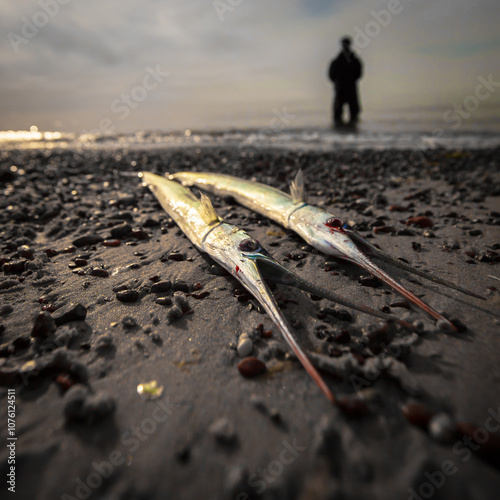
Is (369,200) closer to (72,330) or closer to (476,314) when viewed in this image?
(476,314)

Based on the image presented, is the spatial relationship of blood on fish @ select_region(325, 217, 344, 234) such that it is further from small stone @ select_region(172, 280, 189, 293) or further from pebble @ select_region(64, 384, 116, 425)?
pebble @ select_region(64, 384, 116, 425)

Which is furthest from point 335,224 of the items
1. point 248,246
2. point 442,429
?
point 442,429

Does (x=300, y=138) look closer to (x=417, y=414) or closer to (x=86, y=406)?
(x=417, y=414)

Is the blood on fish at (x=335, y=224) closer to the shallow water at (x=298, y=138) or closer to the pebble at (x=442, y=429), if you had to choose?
the pebble at (x=442, y=429)

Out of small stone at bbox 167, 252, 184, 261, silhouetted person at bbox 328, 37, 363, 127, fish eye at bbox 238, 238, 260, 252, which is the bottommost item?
small stone at bbox 167, 252, 184, 261

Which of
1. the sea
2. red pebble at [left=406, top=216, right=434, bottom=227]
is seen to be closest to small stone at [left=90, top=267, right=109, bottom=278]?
red pebble at [left=406, top=216, right=434, bottom=227]

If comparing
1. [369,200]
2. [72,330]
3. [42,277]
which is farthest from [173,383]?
[369,200]
